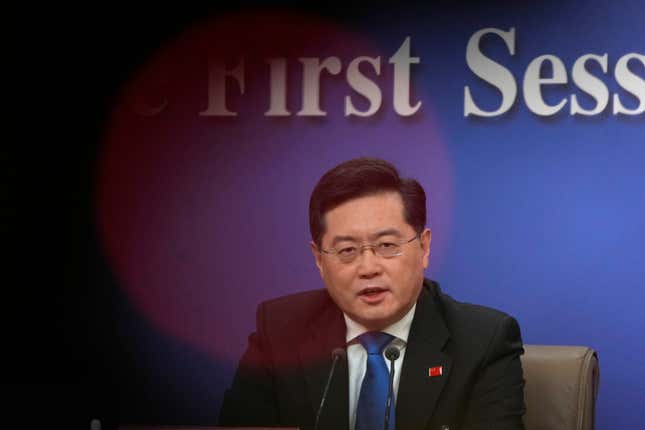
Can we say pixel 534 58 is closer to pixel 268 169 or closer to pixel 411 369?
pixel 268 169

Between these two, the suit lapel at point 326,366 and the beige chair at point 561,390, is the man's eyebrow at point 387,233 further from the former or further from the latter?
the beige chair at point 561,390

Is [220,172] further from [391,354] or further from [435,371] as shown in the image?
[391,354]

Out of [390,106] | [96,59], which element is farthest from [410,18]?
[96,59]

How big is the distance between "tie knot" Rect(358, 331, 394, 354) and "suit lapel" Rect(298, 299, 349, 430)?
0.20 feet

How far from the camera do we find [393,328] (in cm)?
262

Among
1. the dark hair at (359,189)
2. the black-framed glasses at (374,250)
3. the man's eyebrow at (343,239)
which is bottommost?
the black-framed glasses at (374,250)

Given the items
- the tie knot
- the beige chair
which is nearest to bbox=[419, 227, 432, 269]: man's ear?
the tie knot

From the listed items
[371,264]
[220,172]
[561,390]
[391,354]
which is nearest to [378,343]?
[371,264]

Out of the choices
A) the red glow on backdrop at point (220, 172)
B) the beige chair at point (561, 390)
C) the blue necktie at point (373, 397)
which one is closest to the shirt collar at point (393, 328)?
the blue necktie at point (373, 397)

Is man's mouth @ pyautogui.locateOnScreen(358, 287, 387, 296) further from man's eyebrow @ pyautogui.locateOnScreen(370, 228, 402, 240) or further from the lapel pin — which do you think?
the lapel pin

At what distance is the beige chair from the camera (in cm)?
258

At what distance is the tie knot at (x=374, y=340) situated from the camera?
8.42 ft

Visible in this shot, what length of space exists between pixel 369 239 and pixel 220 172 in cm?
165

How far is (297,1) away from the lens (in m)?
3.98
